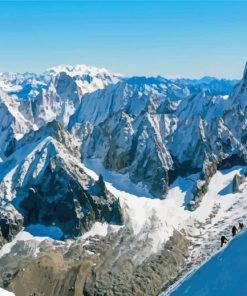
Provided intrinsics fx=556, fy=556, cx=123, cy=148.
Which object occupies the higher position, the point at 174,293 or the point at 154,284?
the point at 174,293

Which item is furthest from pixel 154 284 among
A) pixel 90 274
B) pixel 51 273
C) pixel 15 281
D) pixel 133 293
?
pixel 15 281

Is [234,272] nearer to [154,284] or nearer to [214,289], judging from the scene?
[214,289]

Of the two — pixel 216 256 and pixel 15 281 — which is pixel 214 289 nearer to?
pixel 216 256

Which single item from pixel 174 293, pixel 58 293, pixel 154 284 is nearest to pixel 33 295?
pixel 58 293

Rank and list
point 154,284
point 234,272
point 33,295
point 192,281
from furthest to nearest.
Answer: point 154,284
point 33,295
point 192,281
point 234,272

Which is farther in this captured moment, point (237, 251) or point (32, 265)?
point (32, 265)

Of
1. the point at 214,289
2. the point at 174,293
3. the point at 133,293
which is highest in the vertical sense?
the point at 214,289

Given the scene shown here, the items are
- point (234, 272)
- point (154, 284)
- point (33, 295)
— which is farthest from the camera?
point (154, 284)
